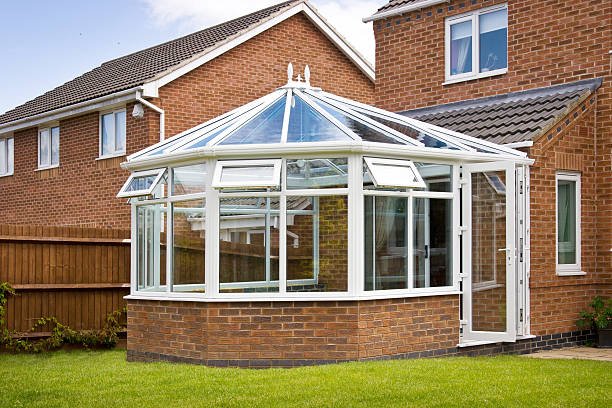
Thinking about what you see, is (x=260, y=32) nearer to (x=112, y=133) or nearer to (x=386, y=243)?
(x=112, y=133)

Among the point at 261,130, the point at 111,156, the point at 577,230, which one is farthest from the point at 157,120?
the point at 577,230

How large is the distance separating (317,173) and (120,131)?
29.7ft

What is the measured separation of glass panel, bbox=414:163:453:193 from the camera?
10.8 metres

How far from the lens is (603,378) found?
894 cm

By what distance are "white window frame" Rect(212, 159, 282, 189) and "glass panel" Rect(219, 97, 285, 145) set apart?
A: 0.97 ft

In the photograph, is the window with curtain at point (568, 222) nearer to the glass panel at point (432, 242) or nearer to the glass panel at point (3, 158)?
the glass panel at point (432, 242)

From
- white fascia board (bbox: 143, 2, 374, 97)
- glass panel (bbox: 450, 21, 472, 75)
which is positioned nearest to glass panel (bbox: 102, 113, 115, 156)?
white fascia board (bbox: 143, 2, 374, 97)

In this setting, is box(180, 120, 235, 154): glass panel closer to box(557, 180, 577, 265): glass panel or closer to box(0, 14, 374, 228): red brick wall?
box(557, 180, 577, 265): glass panel

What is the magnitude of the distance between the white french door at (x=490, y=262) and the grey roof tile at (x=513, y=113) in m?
1.01

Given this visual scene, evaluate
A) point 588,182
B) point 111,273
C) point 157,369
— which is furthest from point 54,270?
point 588,182

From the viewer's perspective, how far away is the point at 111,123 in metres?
18.4

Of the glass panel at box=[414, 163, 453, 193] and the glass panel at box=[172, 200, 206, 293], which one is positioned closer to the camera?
the glass panel at box=[172, 200, 206, 293]

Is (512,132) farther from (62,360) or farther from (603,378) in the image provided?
(62,360)

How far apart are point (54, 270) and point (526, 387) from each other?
7.79m
